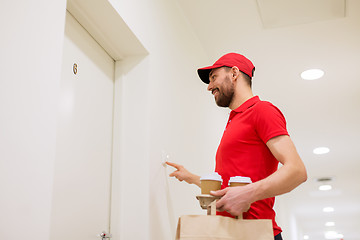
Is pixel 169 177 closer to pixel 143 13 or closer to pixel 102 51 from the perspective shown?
pixel 102 51

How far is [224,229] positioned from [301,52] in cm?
216

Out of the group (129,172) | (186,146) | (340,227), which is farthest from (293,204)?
(129,172)

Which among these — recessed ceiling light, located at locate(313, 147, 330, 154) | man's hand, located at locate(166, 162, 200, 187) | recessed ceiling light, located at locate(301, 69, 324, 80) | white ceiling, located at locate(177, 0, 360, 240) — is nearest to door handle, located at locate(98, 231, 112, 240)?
man's hand, located at locate(166, 162, 200, 187)

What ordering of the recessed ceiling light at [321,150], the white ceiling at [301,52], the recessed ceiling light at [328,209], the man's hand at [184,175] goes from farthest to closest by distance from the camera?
the recessed ceiling light at [328,209] < the recessed ceiling light at [321,150] < the white ceiling at [301,52] < the man's hand at [184,175]

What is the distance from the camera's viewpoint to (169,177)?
5.63 feet

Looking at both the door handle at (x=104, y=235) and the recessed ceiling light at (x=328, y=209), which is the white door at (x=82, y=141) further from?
the recessed ceiling light at (x=328, y=209)

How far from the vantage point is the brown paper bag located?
38.1 inches

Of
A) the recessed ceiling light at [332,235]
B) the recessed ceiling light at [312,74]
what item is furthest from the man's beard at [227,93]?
the recessed ceiling light at [332,235]

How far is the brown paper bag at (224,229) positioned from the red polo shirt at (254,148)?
0.16 meters

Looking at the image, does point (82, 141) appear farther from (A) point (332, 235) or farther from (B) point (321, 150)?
(A) point (332, 235)

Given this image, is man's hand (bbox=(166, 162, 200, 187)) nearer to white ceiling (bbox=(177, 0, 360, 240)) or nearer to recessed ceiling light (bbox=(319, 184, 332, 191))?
white ceiling (bbox=(177, 0, 360, 240))

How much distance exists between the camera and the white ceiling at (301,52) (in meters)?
2.34

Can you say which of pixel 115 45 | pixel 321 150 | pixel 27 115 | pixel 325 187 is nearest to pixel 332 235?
pixel 325 187

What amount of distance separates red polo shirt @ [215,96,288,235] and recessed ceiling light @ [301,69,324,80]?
199 cm
